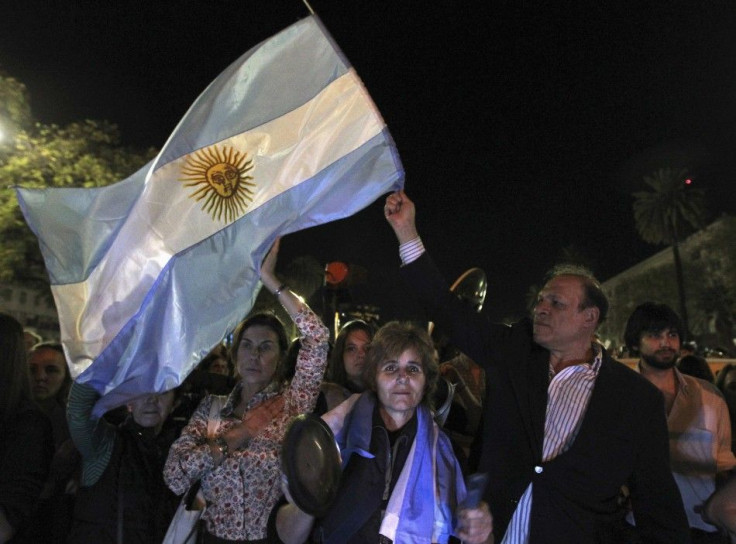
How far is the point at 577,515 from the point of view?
3271mm

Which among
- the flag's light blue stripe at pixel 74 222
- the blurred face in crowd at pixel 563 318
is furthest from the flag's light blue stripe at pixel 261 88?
the blurred face in crowd at pixel 563 318

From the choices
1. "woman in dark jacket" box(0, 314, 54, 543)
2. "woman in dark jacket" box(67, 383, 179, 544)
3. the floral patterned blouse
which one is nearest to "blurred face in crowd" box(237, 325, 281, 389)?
the floral patterned blouse

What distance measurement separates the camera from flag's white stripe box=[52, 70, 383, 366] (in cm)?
378

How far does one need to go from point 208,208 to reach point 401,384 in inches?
59.0

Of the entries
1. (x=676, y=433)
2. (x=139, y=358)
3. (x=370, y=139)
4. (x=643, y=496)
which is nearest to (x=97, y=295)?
(x=139, y=358)

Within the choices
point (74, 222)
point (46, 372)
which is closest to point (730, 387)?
point (74, 222)

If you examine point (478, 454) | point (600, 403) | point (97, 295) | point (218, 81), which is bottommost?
point (478, 454)

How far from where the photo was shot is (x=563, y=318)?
3.63m

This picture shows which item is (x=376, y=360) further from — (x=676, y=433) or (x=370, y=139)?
(x=676, y=433)

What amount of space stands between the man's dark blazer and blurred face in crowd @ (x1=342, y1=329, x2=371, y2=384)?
1667 millimetres

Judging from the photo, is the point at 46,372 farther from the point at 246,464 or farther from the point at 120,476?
the point at 246,464

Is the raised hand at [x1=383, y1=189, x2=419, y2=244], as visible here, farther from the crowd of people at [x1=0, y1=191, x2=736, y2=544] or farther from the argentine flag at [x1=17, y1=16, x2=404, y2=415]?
the argentine flag at [x1=17, y1=16, x2=404, y2=415]

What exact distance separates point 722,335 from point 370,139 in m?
62.5

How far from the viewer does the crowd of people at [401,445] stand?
3.19m
